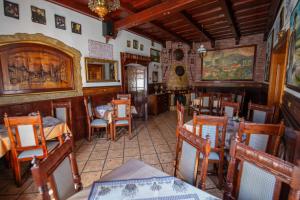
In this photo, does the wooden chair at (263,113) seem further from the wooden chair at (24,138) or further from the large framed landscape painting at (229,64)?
the large framed landscape painting at (229,64)

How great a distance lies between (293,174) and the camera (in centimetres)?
74

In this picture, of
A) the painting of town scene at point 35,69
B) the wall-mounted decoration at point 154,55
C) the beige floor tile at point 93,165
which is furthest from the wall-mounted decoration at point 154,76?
the beige floor tile at point 93,165

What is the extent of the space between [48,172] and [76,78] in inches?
122

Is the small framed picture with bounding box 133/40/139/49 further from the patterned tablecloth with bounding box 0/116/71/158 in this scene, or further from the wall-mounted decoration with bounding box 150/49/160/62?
the patterned tablecloth with bounding box 0/116/71/158

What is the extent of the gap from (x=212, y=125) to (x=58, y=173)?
1663 millimetres

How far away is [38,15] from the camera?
2850 mm

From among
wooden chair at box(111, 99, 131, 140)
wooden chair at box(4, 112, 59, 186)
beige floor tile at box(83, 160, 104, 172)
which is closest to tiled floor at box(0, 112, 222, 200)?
beige floor tile at box(83, 160, 104, 172)

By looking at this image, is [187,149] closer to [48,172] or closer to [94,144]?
[48,172]

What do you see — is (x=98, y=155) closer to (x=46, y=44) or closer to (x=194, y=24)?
(x=46, y=44)

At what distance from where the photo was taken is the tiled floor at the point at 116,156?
2035mm

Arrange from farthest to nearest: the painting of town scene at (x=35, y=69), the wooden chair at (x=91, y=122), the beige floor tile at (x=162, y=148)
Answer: the wooden chair at (x=91, y=122) < the beige floor tile at (x=162, y=148) < the painting of town scene at (x=35, y=69)

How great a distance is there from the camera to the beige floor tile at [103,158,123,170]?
2486mm

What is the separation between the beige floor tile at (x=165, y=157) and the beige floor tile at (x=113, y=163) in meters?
0.72

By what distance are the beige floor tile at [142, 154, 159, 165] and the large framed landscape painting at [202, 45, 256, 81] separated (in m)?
5.00
